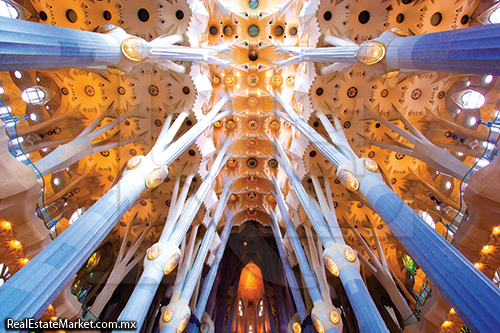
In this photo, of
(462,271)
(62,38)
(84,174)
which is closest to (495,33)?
(462,271)

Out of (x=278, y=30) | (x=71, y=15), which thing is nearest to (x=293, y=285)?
(x=278, y=30)

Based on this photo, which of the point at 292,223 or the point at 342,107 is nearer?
the point at 342,107

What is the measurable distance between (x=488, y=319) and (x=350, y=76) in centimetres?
1124

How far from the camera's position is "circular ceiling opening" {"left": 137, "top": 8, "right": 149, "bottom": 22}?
11.6 metres

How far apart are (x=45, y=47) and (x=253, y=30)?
14070 millimetres

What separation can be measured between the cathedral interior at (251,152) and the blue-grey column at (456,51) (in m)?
0.03

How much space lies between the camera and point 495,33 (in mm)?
4086

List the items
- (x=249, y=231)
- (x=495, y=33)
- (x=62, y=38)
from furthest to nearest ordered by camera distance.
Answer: (x=249, y=231) → (x=62, y=38) → (x=495, y=33)

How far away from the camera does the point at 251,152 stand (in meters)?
19.4

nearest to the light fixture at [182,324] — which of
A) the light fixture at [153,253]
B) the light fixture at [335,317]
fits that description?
the light fixture at [153,253]

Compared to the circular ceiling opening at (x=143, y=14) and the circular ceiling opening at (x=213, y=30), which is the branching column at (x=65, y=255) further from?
the circular ceiling opening at (x=213, y=30)

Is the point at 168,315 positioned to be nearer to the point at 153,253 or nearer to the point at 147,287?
the point at 147,287

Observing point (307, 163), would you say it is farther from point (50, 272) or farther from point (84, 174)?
point (84, 174)

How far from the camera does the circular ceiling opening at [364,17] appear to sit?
11.2 metres
